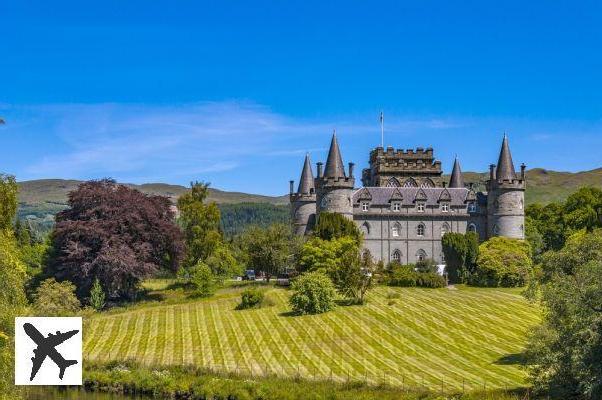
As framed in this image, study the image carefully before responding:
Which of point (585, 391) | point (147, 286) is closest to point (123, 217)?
point (147, 286)

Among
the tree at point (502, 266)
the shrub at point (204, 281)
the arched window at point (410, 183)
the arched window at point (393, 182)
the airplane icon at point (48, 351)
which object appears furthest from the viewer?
the arched window at point (410, 183)

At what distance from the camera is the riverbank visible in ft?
103

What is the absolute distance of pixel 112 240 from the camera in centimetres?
5850

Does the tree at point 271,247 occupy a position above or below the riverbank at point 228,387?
above

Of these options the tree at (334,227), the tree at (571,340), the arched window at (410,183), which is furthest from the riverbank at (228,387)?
the arched window at (410,183)

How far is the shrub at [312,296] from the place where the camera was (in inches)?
2094

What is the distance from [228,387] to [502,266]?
41875 millimetres

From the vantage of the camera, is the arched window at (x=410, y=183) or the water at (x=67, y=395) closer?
the water at (x=67, y=395)

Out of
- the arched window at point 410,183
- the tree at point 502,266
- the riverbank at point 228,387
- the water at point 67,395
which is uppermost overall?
the arched window at point 410,183

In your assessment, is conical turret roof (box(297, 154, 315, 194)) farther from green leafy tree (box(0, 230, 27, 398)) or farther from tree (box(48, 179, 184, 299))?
green leafy tree (box(0, 230, 27, 398))

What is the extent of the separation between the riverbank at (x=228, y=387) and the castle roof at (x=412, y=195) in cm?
4232

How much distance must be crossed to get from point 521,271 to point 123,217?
1513 inches

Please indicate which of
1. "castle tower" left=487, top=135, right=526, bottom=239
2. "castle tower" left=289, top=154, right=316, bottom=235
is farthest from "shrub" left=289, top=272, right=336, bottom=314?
"castle tower" left=487, top=135, right=526, bottom=239

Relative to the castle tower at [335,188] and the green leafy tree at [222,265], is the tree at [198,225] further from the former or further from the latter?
the castle tower at [335,188]
